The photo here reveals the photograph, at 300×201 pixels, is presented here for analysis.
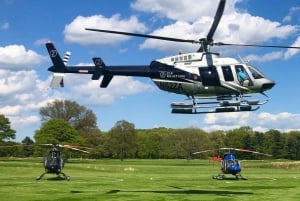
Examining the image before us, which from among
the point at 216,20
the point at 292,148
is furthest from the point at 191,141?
the point at 216,20

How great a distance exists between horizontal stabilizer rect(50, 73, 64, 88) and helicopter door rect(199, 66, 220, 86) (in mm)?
10225

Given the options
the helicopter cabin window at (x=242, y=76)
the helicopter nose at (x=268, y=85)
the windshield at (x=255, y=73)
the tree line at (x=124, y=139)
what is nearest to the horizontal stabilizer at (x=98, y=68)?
the helicopter cabin window at (x=242, y=76)

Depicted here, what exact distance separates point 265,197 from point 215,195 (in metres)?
3.15

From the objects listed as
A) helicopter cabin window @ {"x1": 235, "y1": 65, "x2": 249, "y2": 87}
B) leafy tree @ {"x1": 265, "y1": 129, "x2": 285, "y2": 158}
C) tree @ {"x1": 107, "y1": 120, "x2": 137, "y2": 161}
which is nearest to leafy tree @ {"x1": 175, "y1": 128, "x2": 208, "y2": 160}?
tree @ {"x1": 107, "y1": 120, "x2": 137, "y2": 161}

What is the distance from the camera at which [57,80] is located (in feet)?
113

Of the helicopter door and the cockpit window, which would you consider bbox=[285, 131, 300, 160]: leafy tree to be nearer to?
the cockpit window

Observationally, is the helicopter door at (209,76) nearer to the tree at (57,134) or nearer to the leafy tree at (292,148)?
the tree at (57,134)

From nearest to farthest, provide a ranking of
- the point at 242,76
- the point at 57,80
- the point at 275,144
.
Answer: the point at 242,76 → the point at 57,80 → the point at 275,144

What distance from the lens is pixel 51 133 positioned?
346 ft

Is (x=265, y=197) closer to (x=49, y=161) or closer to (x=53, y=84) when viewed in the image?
(x=53, y=84)

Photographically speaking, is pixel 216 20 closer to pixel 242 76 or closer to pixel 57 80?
pixel 242 76

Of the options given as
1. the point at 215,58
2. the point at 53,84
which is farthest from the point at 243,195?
the point at 53,84

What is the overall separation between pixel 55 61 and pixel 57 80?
1.63 meters

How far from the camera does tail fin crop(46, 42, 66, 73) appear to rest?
3484 centimetres
